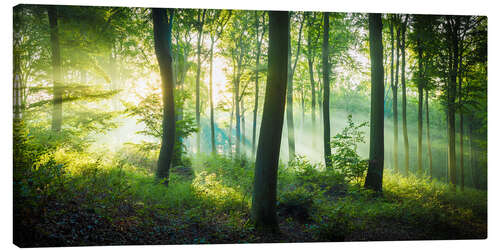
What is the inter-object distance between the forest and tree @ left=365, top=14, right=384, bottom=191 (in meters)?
0.03

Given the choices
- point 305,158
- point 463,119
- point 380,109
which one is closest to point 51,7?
point 305,158

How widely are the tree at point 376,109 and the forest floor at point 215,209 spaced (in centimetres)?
32

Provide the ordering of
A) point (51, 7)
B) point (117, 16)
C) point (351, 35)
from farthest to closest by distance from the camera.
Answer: point (351, 35), point (117, 16), point (51, 7)

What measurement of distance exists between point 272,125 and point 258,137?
164cm

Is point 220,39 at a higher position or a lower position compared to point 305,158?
higher

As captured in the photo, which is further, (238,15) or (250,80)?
(250,80)

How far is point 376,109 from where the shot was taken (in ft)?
16.2

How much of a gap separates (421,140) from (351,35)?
3627 mm

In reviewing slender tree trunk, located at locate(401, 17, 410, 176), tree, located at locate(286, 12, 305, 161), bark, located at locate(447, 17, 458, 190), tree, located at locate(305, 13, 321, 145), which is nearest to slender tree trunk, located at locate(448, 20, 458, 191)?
bark, located at locate(447, 17, 458, 190)

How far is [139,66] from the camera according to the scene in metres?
5.24

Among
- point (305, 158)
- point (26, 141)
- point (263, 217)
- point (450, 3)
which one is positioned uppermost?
point (450, 3)

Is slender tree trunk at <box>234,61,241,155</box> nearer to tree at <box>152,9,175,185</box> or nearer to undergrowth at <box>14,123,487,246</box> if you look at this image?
tree at <box>152,9,175,185</box>

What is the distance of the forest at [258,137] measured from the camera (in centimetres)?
351

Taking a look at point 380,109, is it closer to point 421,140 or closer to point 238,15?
point 421,140
